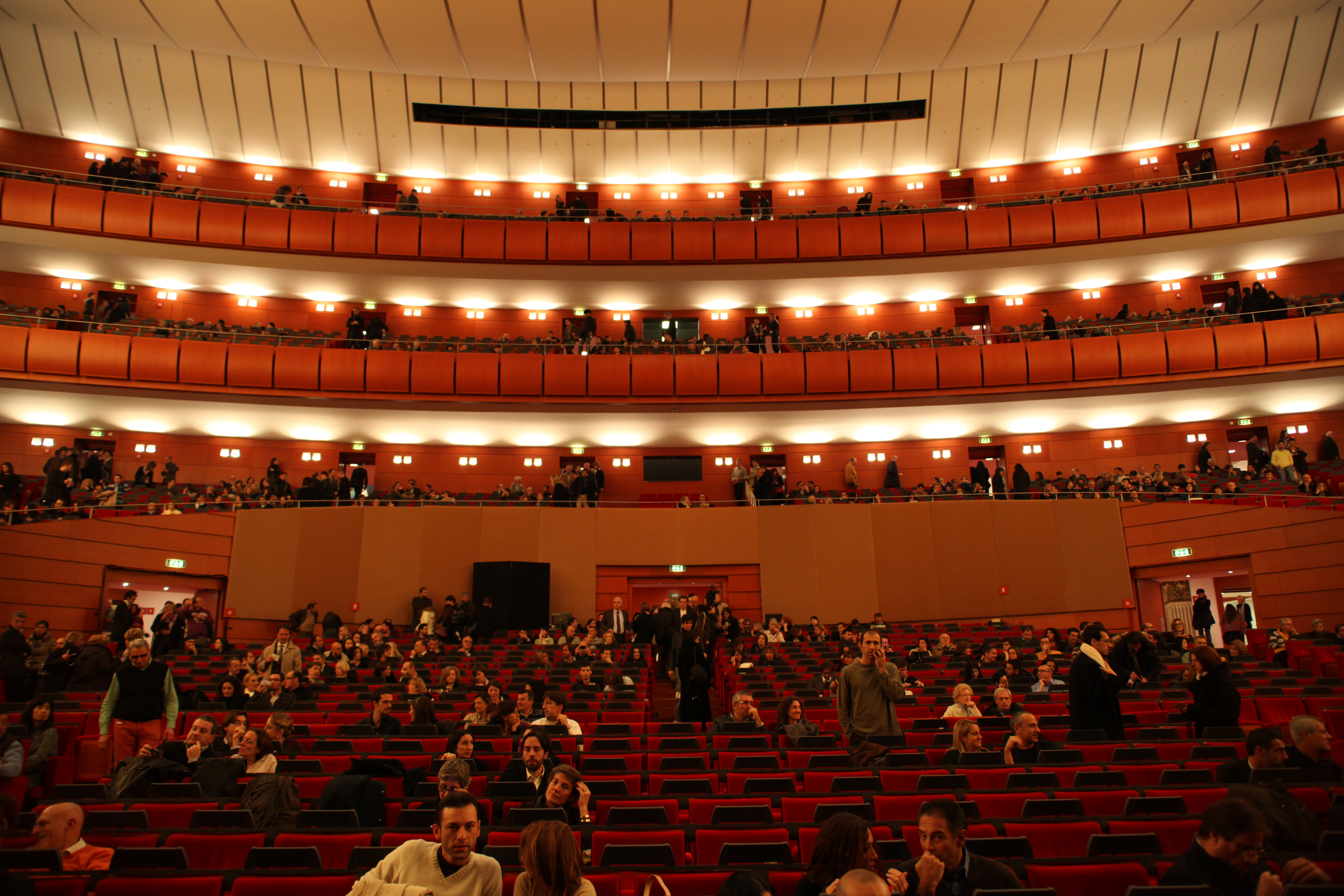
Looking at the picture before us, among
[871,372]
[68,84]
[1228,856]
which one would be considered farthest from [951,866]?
[68,84]

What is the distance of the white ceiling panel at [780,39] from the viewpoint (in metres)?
18.4

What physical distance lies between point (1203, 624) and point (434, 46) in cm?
1902

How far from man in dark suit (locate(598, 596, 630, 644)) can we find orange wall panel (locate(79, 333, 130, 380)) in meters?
10.9

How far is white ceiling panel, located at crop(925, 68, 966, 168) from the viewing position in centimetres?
2156

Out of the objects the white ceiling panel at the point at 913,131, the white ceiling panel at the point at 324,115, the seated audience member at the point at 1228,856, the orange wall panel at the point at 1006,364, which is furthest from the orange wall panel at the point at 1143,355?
the white ceiling panel at the point at 324,115

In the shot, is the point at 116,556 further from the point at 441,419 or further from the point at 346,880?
the point at 346,880

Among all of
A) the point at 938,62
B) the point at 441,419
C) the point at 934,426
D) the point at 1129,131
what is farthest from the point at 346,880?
the point at 1129,131

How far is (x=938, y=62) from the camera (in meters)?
20.0

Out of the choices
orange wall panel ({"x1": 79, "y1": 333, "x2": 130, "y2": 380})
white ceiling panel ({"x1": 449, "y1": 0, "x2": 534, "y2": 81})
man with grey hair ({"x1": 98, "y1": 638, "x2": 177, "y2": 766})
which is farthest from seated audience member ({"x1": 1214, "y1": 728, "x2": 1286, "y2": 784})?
orange wall panel ({"x1": 79, "y1": 333, "x2": 130, "y2": 380})

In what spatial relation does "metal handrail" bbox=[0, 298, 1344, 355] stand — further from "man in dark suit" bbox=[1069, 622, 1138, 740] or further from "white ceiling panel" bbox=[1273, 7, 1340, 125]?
"man in dark suit" bbox=[1069, 622, 1138, 740]

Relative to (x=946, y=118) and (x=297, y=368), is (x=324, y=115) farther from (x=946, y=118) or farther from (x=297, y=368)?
(x=946, y=118)

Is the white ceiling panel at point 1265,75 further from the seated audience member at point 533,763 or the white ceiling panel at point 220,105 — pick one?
the seated audience member at point 533,763

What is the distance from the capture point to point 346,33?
18781 millimetres

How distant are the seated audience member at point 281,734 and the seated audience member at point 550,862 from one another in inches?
142
